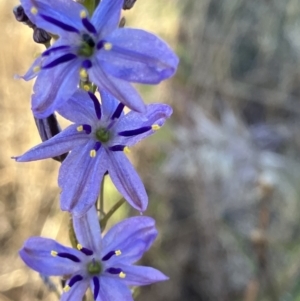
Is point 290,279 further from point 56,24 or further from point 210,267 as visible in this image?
point 56,24

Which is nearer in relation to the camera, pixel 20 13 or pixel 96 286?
pixel 20 13

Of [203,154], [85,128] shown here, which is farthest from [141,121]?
[203,154]

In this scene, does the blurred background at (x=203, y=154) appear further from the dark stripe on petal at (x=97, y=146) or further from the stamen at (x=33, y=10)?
the stamen at (x=33, y=10)

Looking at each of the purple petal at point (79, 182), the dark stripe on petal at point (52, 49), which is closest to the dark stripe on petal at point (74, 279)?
the purple petal at point (79, 182)

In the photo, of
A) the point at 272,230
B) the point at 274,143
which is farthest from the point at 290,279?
the point at 274,143

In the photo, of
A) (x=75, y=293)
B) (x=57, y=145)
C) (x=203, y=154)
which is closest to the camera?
(x=57, y=145)

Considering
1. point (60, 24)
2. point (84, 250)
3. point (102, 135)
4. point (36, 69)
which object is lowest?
point (84, 250)

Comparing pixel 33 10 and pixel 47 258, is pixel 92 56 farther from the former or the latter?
pixel 47 258

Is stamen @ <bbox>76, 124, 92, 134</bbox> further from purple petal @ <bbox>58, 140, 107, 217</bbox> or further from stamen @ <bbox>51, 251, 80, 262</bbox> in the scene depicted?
stamen @ <bbox>51, 251, 80, 262</bbox>
